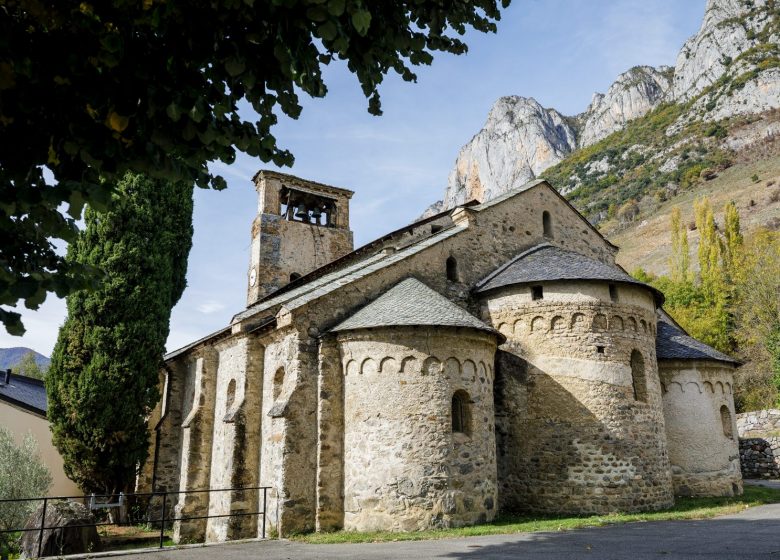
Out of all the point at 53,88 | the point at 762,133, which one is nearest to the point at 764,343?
the point at 53,88

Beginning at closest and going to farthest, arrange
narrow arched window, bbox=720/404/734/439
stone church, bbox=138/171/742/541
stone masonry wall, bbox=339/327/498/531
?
stone masonry wall, bbox=339/327/498/531
stone church, bbox=138/171/742/541
narrow arched window, bbox=720/404/734/439

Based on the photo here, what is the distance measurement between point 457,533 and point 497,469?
3.77 metres

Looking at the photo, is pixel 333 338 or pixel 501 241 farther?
pixel 501 241

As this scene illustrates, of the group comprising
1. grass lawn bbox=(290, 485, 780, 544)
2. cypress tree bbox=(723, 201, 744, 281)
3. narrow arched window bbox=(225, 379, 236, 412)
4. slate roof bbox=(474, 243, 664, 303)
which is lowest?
grass lawn bbox=(290, 485, 780, 544)

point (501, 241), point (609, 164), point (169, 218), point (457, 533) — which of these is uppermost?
point (609, 164)

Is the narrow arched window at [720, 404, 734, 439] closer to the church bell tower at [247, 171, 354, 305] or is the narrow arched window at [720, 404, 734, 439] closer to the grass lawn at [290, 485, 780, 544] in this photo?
the grass lawn at [290, 485, 780, 544]

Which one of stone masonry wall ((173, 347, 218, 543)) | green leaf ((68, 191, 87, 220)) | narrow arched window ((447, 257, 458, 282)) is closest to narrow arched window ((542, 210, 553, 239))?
narrow arched window ((447, 257, 458, 282))

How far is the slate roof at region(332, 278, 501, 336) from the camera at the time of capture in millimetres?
13180

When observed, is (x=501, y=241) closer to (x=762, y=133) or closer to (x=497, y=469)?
(x=497, y=469)

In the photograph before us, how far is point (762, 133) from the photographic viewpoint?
8150cm

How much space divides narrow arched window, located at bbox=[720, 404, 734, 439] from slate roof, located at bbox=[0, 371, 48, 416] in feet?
84.2

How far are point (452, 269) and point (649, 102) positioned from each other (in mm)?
119017

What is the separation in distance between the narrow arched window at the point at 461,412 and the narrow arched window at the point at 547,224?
8.36 metres

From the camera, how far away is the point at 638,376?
15.4 metres
